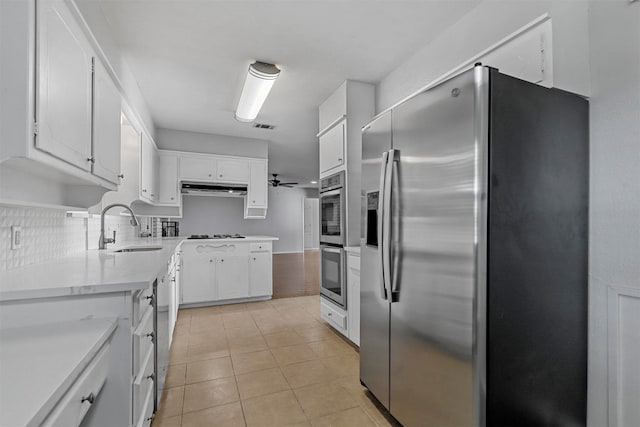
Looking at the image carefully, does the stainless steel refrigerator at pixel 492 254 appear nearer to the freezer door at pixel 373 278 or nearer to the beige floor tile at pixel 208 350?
the freezer door at pixel 373 278

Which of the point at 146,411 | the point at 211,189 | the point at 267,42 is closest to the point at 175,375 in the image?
the point at 146,411

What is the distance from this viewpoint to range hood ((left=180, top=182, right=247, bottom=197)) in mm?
4617

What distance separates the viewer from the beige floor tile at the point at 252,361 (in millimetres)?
2454

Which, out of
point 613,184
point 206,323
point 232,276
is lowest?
point 206,323

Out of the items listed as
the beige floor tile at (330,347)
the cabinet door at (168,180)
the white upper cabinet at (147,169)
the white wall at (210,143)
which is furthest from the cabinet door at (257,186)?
the beige floor tile at (330,347)

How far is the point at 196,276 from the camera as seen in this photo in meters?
4.14

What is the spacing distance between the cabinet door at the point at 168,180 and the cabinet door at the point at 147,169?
43 cm

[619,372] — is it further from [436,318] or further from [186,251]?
[186,251]

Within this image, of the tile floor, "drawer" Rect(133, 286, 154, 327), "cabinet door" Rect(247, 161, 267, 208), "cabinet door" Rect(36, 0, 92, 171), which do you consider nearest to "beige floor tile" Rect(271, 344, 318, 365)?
the tile floor

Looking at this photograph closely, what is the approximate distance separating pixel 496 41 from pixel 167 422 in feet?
9.90

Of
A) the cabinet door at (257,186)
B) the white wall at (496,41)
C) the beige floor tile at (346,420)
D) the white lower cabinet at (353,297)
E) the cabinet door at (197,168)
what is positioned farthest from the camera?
the cabinet door at (257,186)

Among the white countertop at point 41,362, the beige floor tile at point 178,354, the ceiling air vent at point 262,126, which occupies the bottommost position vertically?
the beige floor tile at point 178,354

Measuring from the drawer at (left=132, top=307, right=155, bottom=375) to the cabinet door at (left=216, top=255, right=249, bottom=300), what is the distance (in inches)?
102

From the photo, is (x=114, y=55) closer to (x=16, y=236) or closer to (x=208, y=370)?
(x=16, y=236)
